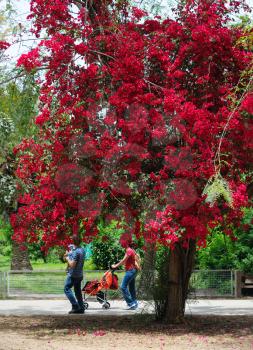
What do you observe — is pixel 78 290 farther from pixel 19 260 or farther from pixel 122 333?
pixel 19 260

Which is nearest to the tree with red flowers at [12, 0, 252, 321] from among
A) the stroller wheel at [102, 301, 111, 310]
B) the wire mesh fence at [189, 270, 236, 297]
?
the stroller wheel at [102, 301, 111, 310]

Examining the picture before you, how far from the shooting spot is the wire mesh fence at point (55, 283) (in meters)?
20.4

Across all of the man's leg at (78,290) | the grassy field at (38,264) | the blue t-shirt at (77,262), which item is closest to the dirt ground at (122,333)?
the man's leg at (78,290)

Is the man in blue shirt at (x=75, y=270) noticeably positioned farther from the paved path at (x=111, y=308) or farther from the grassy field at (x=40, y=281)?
the grassy field at (x=40, y=281)

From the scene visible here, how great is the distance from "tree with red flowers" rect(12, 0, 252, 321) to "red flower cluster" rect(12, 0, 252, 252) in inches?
0.7

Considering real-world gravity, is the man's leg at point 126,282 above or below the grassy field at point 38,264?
below

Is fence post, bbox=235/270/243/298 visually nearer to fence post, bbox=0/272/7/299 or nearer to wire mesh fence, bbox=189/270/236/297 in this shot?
wire mesh fence, bbox=189/270/236/297

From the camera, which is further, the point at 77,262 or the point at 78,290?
the point at 78,290

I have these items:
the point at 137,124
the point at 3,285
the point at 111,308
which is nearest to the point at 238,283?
the point at 111,308

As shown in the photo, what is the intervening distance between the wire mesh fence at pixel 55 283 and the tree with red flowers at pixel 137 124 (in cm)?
694

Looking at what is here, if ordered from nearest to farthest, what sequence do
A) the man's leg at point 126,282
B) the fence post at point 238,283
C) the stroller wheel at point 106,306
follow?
the man's leg at point 126,282
the stroller wheel at point 106,306
the fence post at point 238,283

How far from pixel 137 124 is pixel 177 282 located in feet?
11.7

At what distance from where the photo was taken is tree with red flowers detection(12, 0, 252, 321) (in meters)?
12.5

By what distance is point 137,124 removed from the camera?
41.1ft
